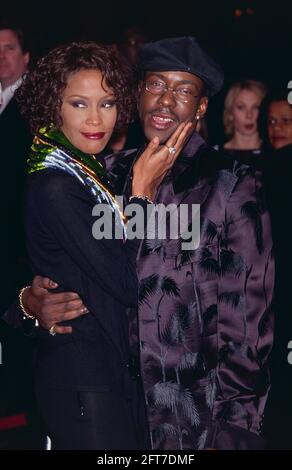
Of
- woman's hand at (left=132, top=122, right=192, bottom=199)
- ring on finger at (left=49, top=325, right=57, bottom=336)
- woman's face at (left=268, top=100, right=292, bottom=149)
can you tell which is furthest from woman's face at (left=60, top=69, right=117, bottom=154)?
woman's face at (left=268, top=100, right=292, bottom=149)

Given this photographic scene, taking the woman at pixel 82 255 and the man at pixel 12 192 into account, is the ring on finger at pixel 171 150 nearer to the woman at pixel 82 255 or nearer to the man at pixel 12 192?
the woman at pixel 82 255

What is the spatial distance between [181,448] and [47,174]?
1007mm

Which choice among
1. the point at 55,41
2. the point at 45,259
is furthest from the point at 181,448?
the point at 55,41

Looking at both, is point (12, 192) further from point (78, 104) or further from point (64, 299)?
point (64, 299)

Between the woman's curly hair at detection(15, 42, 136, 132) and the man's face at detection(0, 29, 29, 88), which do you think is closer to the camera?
the woman's curly hair at detection(15, 42, 136, 132)

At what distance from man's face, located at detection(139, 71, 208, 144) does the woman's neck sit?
312 cm

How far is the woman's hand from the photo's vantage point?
284cm

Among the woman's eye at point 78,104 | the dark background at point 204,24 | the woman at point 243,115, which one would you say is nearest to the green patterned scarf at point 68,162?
the woman's eye at point 78,104

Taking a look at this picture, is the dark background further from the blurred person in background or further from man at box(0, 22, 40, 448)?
the blurred person in background

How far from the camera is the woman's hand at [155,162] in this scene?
2.84 metres

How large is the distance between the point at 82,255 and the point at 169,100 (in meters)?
0.74

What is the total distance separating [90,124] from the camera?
2.85 m

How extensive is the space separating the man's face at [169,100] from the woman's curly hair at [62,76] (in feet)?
0.37

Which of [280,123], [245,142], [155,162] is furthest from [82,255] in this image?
[245,142]
